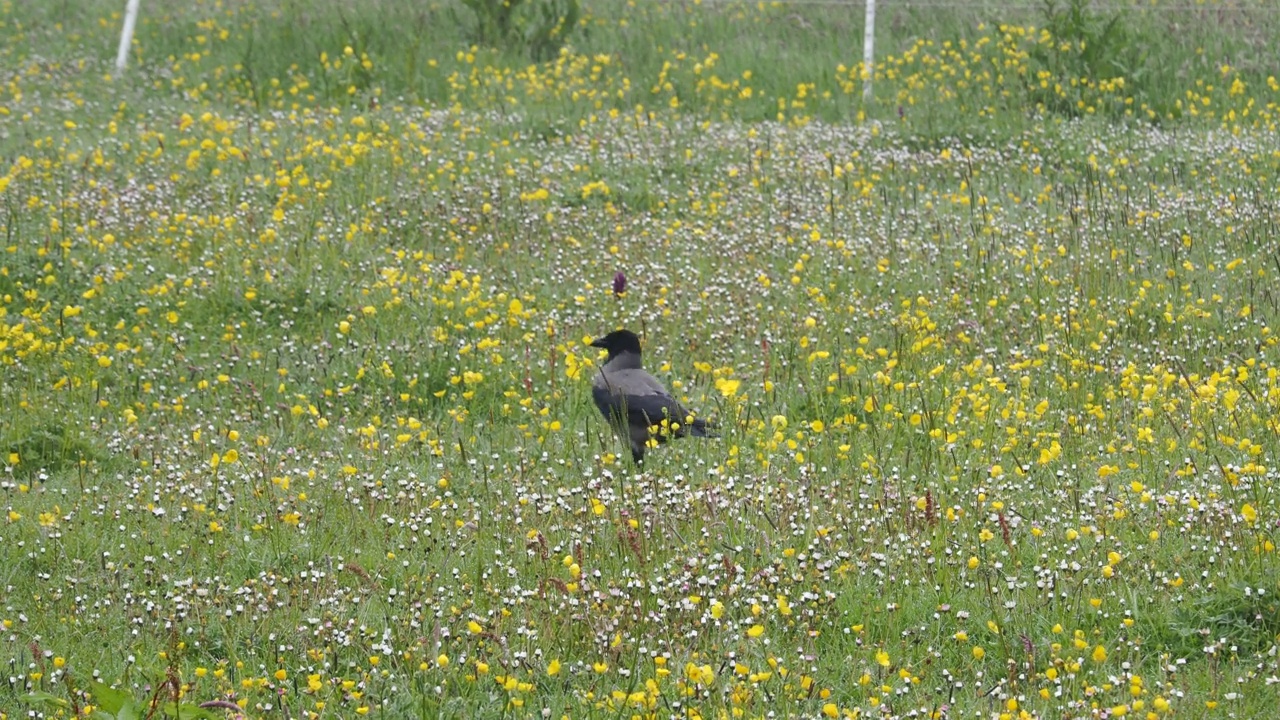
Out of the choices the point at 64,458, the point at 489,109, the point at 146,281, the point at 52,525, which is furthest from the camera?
the point at 489,109

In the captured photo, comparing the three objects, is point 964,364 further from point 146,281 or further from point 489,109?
point 489,109

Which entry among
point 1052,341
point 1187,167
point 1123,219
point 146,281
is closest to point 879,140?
point 1187,167

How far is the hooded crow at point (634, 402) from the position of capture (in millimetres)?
6594

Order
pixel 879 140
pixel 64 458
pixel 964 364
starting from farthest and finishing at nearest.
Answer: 1. pixel 879 140
2. pixel 964 364
3. pixel 64 458

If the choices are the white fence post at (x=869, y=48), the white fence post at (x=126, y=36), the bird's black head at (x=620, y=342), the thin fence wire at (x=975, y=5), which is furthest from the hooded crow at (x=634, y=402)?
the white fence post at (x=126, y=36)

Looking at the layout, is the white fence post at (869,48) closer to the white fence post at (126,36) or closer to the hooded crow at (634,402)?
the hooded crow at (634,402)

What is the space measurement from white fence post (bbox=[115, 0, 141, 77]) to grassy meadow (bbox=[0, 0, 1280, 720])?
21 cm

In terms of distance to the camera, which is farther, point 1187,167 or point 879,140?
point 879,140

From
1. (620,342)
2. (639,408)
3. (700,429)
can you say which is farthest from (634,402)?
(620,342)

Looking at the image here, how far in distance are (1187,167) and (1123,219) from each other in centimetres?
218

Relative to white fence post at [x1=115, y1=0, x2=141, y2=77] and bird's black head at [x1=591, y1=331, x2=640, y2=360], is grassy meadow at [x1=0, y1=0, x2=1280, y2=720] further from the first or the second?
bird's black head at [x1=591, y1=331, x2=640, y2=360]

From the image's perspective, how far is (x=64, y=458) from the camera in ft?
22.2

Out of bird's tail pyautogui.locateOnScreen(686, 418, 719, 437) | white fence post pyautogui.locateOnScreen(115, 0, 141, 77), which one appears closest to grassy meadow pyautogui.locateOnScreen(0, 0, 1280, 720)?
bird's tail pyautogui.locateOnScreen(686, 418, 719, 437)

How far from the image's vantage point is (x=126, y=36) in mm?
15828
